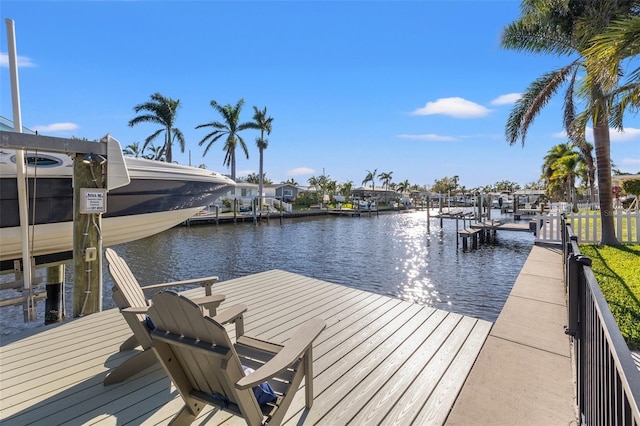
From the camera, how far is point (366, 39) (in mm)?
11727

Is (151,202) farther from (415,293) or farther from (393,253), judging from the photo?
(393,253)

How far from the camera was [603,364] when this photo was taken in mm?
1100

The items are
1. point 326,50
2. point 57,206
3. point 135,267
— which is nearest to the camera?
point 57,206

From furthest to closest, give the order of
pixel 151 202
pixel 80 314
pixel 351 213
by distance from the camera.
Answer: pixel 351 213, pixel 151 202, pixel 80 314

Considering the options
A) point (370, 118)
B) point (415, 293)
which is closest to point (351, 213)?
point (370, 118)

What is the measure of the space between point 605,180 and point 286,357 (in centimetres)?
1048

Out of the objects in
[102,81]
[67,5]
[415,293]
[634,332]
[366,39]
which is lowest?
[415,293]

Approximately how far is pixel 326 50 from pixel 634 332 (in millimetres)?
14071

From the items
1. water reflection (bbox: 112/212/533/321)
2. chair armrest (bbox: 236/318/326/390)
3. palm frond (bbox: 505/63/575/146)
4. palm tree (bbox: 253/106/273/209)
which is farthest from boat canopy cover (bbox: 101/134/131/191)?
palm tree (bbox: 253/106/273/209)

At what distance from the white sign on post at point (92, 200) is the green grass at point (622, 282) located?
19.5ft

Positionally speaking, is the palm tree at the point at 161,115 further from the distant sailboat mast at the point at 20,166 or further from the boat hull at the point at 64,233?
the distant sailboat mast at the point at 20,166

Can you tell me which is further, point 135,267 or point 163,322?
point 135,267

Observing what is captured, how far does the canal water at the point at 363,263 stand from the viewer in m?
8.03

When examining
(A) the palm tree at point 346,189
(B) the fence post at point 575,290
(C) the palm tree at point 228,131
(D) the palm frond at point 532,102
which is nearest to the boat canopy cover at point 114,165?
(B) the fence post at point 575,290
